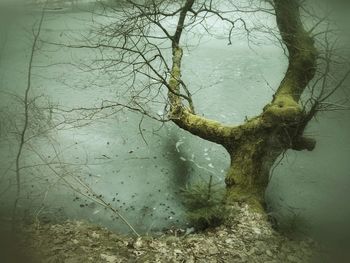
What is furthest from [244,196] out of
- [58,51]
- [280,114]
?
[58,51]

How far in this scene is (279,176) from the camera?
25.2 ft

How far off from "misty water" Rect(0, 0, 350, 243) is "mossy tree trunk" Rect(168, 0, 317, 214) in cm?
62

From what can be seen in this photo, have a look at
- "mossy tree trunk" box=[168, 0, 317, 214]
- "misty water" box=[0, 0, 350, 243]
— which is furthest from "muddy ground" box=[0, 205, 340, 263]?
"mossy tree trunk" box=[168, 0, 317, 214]

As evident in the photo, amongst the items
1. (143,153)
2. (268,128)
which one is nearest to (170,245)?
(268,128)

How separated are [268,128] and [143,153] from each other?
2.67 m

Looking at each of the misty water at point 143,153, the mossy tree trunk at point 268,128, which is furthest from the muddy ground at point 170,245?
the mossy tree trunk at point 268,128

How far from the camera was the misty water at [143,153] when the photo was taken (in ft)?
22.3

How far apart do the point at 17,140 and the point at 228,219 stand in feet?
13.0

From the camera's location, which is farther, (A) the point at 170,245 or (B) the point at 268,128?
(B) the point at 268,128

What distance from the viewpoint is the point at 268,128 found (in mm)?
6535

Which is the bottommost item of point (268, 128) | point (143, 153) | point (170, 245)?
point (170, 245)

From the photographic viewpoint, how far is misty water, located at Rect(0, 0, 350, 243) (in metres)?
6.80

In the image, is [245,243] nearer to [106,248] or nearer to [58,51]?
[106,248]

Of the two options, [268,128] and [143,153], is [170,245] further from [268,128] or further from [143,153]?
[143,153]
